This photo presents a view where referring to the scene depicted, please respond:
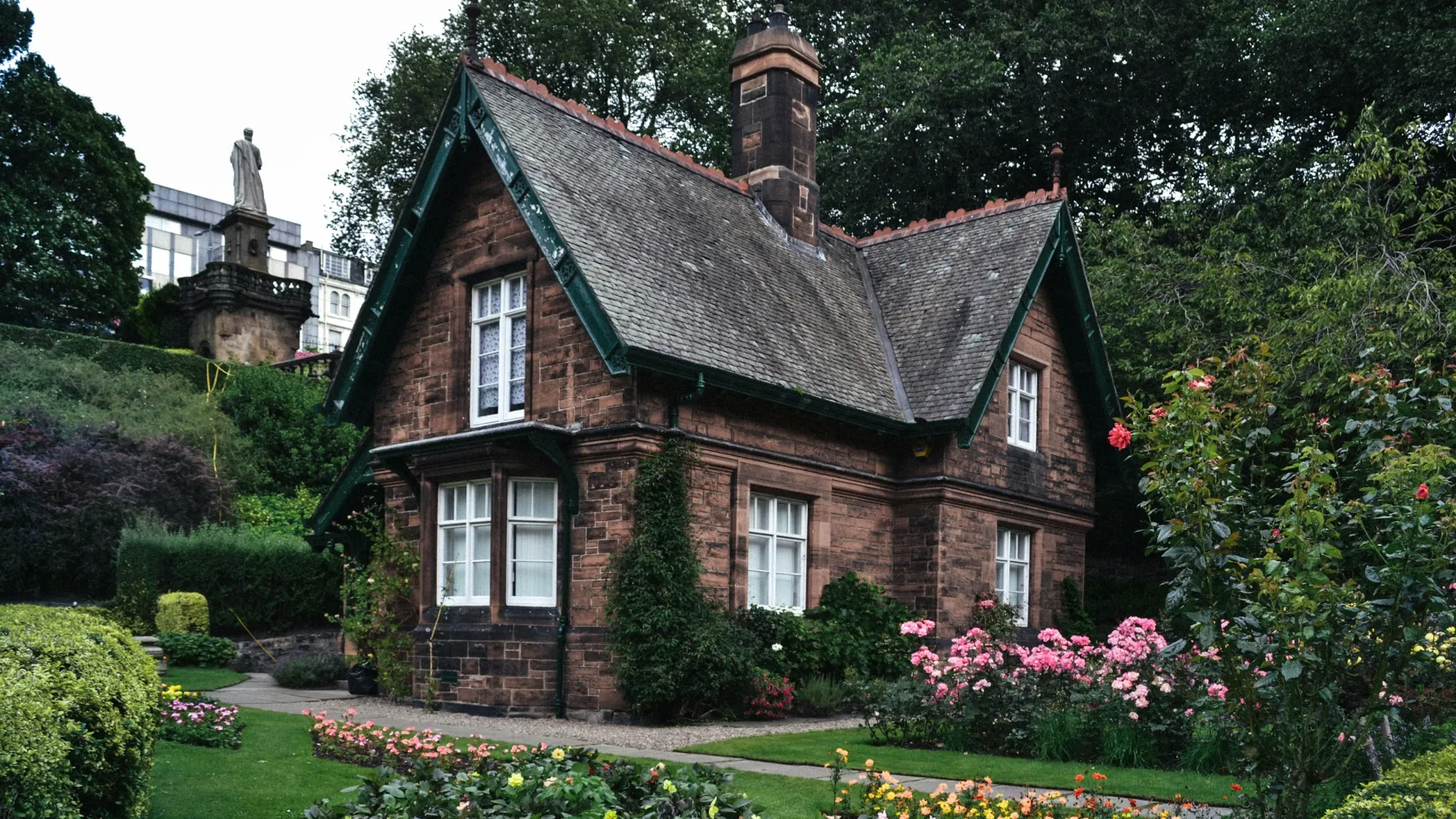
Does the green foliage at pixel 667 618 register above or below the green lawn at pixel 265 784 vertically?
above

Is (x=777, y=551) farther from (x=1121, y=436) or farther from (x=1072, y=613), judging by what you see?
(x=1121, y=436)

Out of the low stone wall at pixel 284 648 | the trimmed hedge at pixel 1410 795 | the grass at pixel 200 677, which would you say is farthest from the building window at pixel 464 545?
the trimmed hedge at pixel 1410 795

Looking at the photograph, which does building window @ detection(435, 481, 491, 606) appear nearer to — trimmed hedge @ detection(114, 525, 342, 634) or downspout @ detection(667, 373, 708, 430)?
downspout @ detection(667, 373, 708, 430)

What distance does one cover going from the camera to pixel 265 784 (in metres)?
8.33

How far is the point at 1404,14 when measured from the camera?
23.4m

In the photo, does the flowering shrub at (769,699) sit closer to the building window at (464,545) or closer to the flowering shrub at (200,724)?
the building window at (464,545)

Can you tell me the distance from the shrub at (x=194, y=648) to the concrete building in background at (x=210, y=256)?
6506 centimetres

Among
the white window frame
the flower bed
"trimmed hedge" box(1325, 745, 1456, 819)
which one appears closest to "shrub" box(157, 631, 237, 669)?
the white window frame

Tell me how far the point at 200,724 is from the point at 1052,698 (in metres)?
7.47

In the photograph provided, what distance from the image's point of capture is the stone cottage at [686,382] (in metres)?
13.8

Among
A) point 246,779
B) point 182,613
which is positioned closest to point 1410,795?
point 246,779

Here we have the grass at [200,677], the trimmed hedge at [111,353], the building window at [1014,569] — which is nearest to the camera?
the grass at [200,677]

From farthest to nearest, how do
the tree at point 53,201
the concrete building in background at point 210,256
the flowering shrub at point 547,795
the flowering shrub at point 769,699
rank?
the concrete building in background at point 210,256 → the tree at point 53,201 → the flowering shrub at point 769,699 → the flowering shrub at point 547,795

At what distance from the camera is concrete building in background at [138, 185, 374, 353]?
84.9 m
